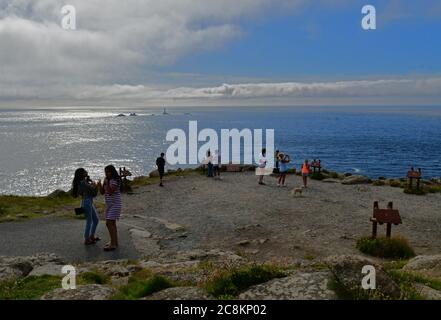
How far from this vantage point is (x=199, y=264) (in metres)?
10.4

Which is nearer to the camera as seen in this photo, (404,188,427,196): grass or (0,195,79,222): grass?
(0,195,79,222): grass

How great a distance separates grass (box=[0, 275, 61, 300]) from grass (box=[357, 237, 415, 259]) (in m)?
9.66

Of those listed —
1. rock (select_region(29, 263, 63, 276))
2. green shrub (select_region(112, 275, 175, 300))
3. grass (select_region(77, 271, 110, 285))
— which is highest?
green shrub (select_region(112, 275, 175, 300))

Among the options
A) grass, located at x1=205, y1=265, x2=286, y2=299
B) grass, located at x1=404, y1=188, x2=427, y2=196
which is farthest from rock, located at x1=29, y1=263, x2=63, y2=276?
grass, located at x1=404, y1=188, x2=427, y2=196

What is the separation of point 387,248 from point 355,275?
7724 millimetres

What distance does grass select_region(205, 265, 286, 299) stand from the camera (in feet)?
21.8

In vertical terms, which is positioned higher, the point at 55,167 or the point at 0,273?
the point at 0,273

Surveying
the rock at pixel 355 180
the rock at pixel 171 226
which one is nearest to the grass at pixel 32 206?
the rock at pixel 171 226

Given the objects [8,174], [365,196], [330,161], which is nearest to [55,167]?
[8,174]

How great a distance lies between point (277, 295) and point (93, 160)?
90.4 metres

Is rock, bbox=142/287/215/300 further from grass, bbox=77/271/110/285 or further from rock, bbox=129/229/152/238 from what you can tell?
rock, bbox=129/229/152/238

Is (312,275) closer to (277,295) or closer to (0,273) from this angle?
(277,295)
